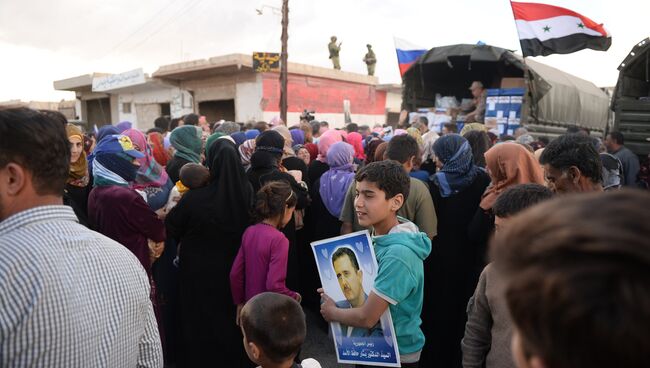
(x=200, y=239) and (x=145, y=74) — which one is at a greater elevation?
(x=145, y=74)

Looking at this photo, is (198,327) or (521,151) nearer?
(521,151)

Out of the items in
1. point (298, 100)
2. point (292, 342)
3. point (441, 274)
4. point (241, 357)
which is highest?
point (298, 100)

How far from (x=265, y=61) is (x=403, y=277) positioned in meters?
13.1

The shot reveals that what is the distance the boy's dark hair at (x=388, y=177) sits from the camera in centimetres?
235

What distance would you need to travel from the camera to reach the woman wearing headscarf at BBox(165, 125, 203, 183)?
Result: 4215mm

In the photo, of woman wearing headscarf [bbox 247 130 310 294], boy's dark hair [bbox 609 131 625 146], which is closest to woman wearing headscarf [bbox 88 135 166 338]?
woman wearing headscarf [bbox 247 130 310 294]

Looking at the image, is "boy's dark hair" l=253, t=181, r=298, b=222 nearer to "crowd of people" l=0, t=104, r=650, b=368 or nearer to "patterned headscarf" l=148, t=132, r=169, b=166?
"crowd of people" l=0, t=104, r=650, b=368

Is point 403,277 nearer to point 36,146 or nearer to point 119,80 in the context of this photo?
point 36,146

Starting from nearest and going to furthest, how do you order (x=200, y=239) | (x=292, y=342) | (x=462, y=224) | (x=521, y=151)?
1. (x=292, y=342)
2. (x=521, y=151)
3. (x=200, y=239)
4. (x=462, y=224)

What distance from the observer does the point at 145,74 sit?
1772 centimetres

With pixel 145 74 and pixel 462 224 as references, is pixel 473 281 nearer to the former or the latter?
pixel 462 224

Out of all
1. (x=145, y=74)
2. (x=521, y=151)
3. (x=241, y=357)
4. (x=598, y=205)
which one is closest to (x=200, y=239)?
(x=241, y=357)

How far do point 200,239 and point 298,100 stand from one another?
1418cm

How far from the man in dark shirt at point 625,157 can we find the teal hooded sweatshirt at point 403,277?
5.75 meters
